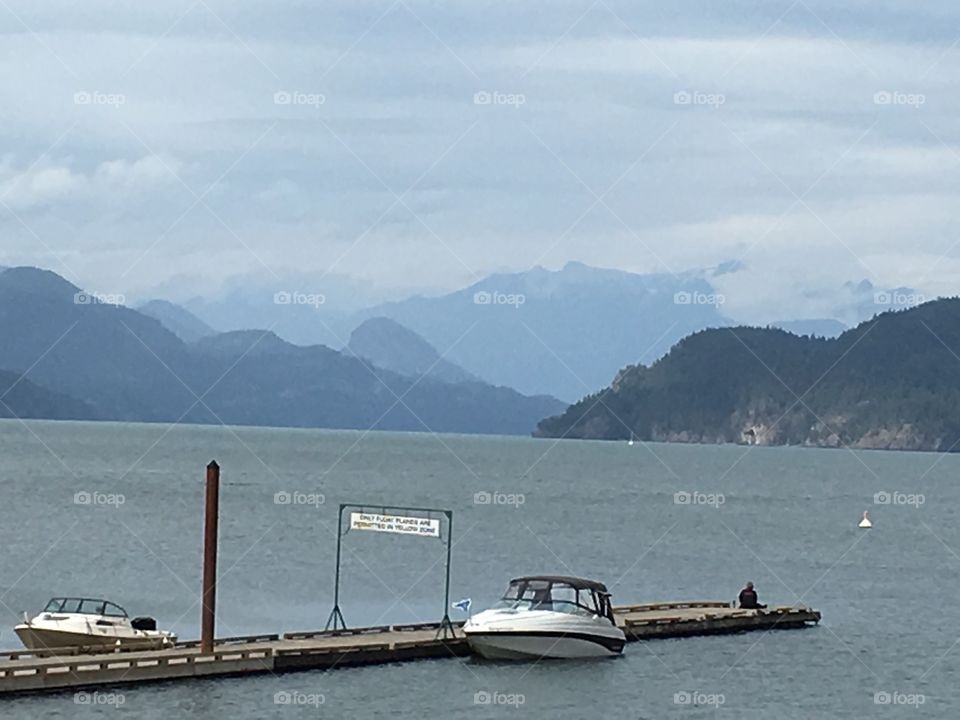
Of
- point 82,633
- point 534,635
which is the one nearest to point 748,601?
point 534,635

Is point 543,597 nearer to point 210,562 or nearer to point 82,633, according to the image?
point 210,562

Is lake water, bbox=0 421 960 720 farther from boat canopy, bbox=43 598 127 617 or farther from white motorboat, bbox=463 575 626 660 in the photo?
boat canopy, bbox=43 598 127 617

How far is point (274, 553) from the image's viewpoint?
3969 inches

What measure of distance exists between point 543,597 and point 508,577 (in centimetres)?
3439

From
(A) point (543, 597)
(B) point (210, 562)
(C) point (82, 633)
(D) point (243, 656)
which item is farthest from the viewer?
(A) point (543, 597)

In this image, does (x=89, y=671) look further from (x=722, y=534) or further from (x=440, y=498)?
(x=440, y=498)

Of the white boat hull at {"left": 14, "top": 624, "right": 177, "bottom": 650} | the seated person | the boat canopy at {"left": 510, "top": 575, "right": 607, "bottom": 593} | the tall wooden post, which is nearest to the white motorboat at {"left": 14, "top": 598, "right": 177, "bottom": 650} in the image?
the white boat hull at {"left": 14, "top": 624, "right": 177, "bottom": 650}

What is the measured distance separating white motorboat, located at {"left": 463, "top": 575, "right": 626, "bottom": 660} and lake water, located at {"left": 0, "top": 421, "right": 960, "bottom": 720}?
659 mm

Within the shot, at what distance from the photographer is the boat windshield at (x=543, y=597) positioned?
2293 inches

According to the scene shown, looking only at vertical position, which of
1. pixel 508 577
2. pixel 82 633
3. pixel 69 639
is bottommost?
pixel 69 639

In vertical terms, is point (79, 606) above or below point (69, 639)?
above

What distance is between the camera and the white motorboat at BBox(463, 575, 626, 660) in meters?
57.0

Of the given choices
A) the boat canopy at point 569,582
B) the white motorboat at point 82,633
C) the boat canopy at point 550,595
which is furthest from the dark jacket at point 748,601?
the white motorboat at point 82,633

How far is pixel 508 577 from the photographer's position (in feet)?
303
